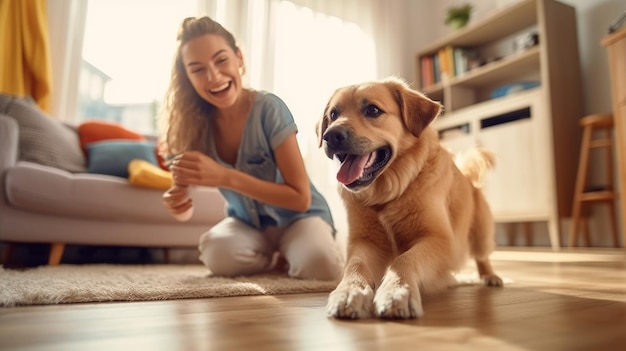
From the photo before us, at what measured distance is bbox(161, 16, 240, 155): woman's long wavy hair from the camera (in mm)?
1398

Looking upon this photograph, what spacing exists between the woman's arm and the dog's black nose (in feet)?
1.20

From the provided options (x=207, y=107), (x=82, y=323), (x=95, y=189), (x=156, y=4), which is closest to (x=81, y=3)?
(x=156, y=4)

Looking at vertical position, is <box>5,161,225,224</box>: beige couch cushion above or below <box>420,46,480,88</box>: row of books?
below

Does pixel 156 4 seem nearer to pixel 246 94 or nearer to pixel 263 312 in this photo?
pixel 246 94

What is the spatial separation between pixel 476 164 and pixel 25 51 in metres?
2.97

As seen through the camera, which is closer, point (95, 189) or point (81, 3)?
point (95, 189)

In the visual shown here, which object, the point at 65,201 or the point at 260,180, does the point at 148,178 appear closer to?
the point at 65,201

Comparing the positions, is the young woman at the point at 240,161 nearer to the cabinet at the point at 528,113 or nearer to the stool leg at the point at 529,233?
the cabinet at the point at 528,113

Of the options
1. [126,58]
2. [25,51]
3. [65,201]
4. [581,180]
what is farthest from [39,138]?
[581,180]

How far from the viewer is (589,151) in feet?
9.53

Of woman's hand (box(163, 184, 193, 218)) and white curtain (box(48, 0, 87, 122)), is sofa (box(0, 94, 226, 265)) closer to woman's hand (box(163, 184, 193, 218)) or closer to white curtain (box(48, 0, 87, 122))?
white curtain (box(48, 0, 87, 122))

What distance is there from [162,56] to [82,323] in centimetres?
306

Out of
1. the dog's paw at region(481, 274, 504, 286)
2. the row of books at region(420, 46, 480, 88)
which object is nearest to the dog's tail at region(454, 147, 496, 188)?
the dog's paw at region(481, 274, 504, 286)

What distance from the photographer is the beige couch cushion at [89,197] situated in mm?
1883
